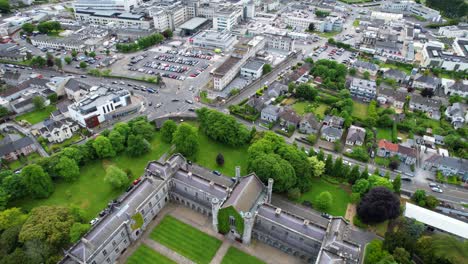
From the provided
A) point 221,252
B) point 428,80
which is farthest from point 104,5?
point 428,80

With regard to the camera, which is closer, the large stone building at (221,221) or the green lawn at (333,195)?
the large stone building at (221,221)

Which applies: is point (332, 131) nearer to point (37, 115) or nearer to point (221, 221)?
point (221, 221)

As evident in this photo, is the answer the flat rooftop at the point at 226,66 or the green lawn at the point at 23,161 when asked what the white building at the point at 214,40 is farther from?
the green lawn at the point at 23,161

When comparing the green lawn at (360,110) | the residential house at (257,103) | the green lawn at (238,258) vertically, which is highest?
the residential house at (257,103)

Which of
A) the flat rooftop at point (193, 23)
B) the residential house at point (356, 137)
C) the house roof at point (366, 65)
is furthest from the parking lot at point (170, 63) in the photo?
the residential house at point (356, 137)

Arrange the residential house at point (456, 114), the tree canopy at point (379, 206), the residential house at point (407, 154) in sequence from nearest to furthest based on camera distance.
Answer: the tree canopy at point (379, 206) → the residential house at point (407, 154) → the residential house at point (456, 114)

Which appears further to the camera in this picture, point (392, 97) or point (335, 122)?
point (392, 97)

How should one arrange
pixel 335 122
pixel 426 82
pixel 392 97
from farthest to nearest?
pixel 426 82 → pixel 392 97 → pixel 335 122
